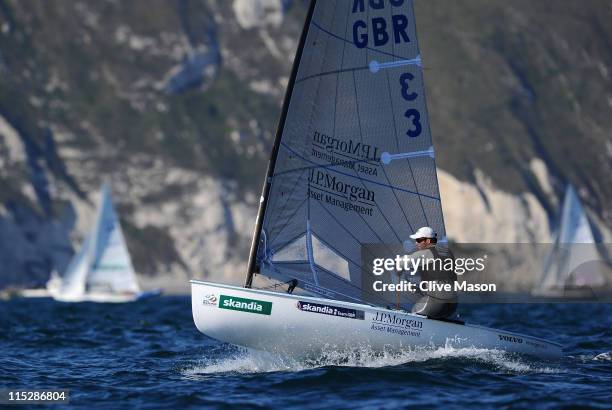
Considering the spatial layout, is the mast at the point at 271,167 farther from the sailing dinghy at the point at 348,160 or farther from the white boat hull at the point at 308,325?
the white boat hull at the point at 308,325

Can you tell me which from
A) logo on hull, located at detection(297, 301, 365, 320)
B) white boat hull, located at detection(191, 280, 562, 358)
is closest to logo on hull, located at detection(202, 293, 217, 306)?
white boat hull, located at detection(191, 280, 562, 358)

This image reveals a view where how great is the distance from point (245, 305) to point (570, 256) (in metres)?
48.7

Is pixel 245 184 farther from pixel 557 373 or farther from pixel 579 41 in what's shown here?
pixel 557 373

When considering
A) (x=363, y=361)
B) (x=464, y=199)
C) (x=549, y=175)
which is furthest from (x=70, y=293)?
(x=549, y=175)

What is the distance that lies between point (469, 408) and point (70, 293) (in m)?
45.1

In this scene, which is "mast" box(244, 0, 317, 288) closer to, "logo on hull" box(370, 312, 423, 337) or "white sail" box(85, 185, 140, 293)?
"logo on hull" box(370, 312, 423, 337)

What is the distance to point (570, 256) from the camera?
60906 millimetres

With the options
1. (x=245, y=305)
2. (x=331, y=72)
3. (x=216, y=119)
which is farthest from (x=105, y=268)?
(x=216, y=119)

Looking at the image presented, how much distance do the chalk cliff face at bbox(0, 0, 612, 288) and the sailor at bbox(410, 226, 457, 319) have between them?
247 ft

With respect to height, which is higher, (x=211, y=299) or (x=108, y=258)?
(x=108, y=258)

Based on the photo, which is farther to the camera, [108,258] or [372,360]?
[108,258]

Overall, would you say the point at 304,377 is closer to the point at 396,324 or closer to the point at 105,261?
the point at 396,324

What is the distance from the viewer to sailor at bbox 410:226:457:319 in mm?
16016

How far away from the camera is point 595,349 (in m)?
19.8
